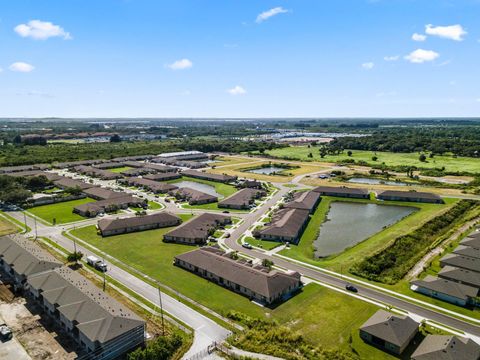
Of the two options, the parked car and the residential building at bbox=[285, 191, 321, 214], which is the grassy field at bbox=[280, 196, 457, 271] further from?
the parked car

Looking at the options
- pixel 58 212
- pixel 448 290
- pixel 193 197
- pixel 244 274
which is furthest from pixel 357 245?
pixel 58 212

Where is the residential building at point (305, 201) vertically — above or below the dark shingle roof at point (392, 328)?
above

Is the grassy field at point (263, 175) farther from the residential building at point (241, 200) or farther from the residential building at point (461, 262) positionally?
the residential building at point (461, 262)

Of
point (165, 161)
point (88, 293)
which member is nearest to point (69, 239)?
point (88, 293)

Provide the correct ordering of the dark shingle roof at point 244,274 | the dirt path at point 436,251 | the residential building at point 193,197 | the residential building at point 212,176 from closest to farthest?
the dark shingle roof at point 244,274 < the dirt path at point 436,251 < the residential building at point 193,197 < the residential building at point 212,176

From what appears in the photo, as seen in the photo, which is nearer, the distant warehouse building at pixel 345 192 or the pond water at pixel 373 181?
the distant warehouse building at pixel 345 192

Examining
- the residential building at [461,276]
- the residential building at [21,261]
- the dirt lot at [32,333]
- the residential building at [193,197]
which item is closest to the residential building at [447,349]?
the residential building at [461,276]

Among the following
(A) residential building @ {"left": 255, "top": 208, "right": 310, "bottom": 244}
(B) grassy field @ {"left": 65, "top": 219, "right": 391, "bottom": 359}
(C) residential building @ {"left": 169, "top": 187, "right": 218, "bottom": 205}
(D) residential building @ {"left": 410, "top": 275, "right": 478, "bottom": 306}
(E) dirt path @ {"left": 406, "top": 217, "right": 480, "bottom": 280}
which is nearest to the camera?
(B) grassy field @ {"left": 65, "top": 219, "right": 391, "bottom": 359}

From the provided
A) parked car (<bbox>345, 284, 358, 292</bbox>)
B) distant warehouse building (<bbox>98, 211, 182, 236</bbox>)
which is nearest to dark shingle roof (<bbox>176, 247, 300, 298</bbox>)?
parked car (<bbox>345, 284, 358, 292</bbox>)
